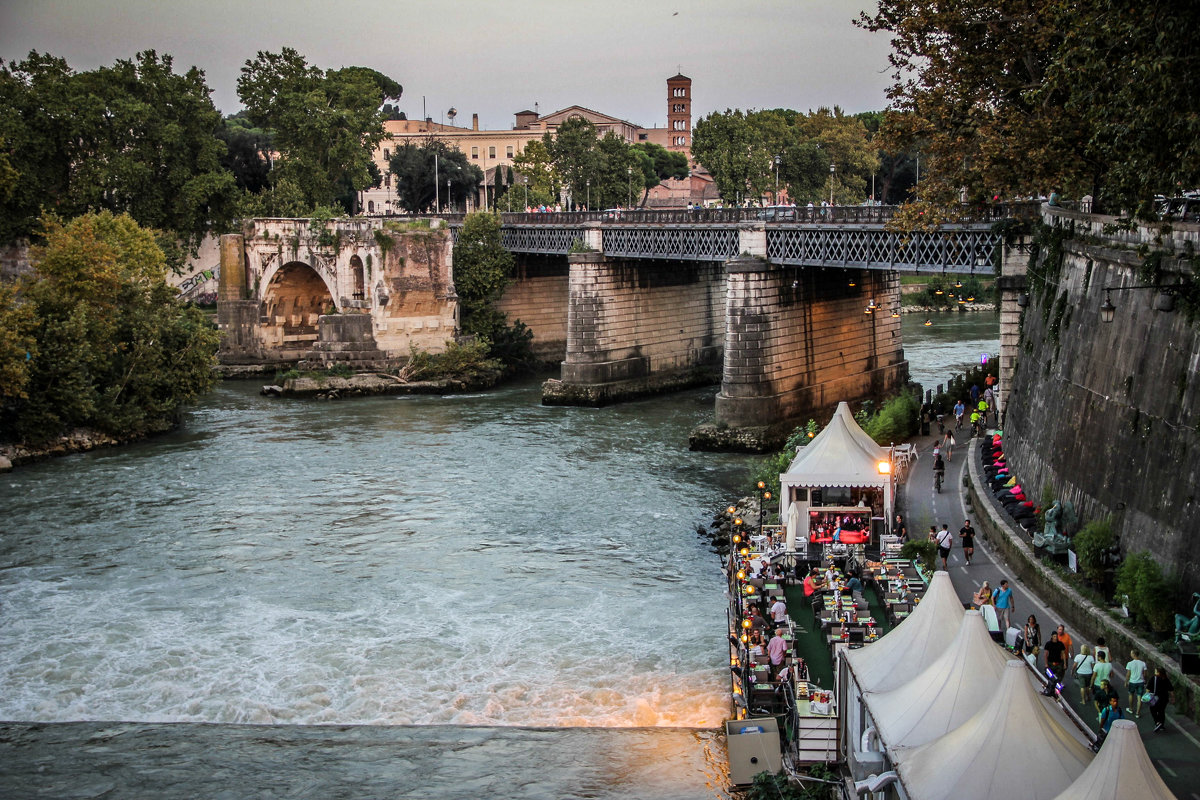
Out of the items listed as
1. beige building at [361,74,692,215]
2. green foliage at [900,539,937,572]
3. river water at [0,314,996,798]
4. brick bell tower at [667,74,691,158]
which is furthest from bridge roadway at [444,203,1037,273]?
brick bell tower at [667,74,691,158]

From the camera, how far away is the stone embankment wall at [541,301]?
64.7 metres

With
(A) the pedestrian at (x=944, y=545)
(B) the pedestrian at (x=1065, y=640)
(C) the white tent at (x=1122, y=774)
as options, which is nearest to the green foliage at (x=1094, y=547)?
(B) the pedestrian at (x=1065, y=640)

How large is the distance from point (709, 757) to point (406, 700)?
5419mm

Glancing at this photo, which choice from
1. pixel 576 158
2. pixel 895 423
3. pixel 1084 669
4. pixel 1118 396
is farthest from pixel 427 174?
pixel 1084 669

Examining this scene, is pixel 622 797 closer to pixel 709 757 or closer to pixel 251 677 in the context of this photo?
pixel 709 757

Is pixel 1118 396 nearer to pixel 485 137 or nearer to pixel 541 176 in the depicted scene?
pixel 541 176

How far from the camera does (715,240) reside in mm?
45625

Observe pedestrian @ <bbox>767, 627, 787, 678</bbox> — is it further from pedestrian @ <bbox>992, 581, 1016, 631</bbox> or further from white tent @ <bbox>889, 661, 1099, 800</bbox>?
white tent @ <bbox>889, 661, 1099, 800</bbox>

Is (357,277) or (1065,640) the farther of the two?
(357,277)

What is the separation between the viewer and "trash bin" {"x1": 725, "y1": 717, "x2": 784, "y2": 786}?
53.4ft

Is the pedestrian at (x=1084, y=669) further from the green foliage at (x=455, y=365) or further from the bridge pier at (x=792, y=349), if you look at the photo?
the green foliage at (x=455, y=365)

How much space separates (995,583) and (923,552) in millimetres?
1418

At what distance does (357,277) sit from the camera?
60.2 m

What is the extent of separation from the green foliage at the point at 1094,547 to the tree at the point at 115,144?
61.0 metres
